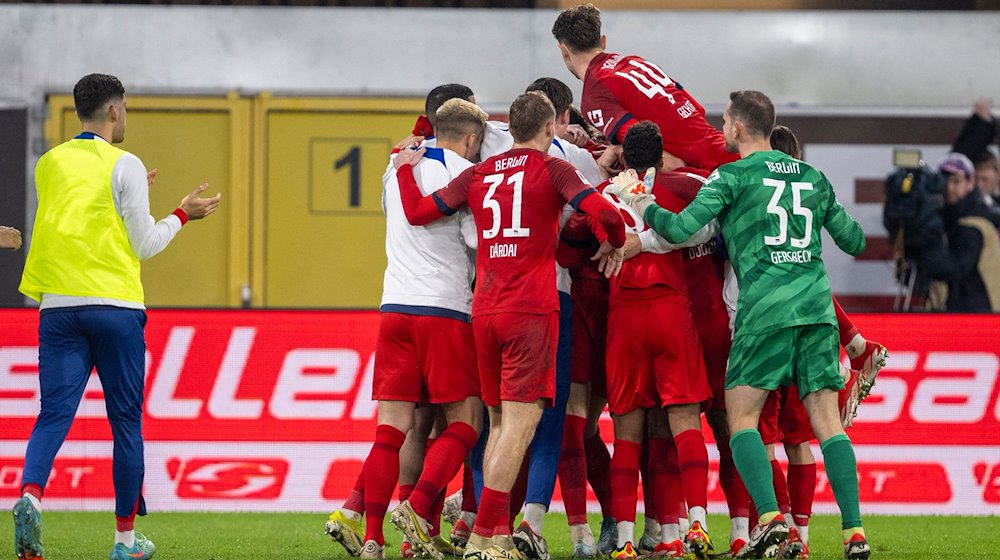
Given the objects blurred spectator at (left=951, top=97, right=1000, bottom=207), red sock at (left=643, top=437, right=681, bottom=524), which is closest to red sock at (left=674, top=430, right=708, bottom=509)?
red sock at (left=643, top=437, right=681, bottom=524)

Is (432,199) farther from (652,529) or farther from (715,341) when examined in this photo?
(652,529)

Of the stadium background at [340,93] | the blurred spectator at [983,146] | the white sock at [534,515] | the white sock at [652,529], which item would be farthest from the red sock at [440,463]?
the blurred spectator at [983,146]

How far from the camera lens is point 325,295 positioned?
12484 millimetres

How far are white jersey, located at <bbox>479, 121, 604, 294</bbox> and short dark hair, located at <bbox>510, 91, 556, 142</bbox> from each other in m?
0.37

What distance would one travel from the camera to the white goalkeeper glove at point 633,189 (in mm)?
6223

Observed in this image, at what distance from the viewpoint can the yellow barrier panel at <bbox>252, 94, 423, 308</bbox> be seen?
40.6 ft

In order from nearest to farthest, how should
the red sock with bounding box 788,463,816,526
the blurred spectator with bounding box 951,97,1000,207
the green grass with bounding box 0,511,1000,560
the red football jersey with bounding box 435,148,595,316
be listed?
the red football jersey with bounding box 435,148,595,316
the red sock with bounding box 788,463,816,526
the green grass with bounding box 0,511,1000,560
the blurred spectator with bounding box 951,97,1000,207

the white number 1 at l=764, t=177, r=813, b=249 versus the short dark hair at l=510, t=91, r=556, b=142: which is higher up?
the short dark hair at l=510, t=91, r=556, b=142

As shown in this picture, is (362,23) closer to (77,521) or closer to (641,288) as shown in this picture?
(77,521)

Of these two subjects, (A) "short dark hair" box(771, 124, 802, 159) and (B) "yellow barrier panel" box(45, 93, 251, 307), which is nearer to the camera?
(A) "short dark hair" box(771, 124, 802, 159)

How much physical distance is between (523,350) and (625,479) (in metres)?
0.80

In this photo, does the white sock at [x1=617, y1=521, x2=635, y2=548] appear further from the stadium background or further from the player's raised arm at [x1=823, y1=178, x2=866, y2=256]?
the stadium background

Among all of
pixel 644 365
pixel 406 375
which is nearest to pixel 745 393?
pixel 644 365

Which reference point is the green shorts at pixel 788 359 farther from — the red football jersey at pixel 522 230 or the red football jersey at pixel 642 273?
the red football jersey at pixel 522 230
